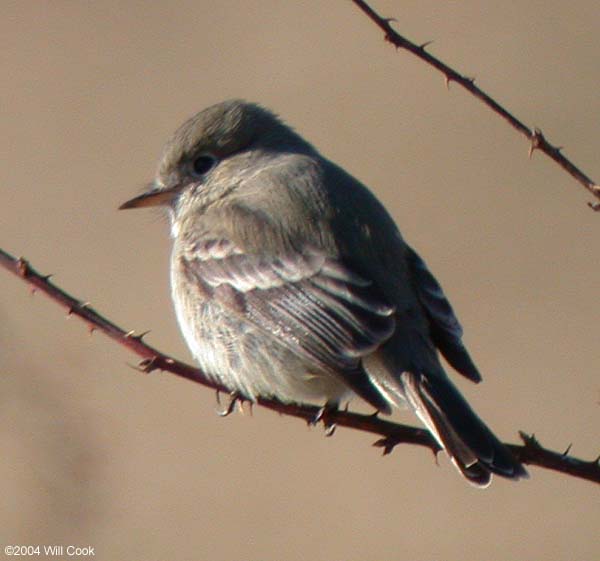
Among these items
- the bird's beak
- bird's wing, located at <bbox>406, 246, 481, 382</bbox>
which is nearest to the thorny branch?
bird's wing, located at <bbox>406, 246, 481, 382</bbox>

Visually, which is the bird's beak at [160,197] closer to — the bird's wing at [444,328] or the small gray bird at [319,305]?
the small gray bird at [319,305]

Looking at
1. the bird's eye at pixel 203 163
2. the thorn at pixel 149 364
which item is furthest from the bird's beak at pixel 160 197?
the thorn at pixel 149 364

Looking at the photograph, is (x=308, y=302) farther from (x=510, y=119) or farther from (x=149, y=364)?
(x=510, y=119)

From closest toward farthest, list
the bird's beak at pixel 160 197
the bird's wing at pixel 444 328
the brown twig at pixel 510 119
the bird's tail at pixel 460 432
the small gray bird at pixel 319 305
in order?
the brown twig at pixel 510 119
the bird's tail at pixel 460 432
the small gray bird at pixel 319 305
the bird's wing at pixel 444 328
the bird's beak at pixel 160 197

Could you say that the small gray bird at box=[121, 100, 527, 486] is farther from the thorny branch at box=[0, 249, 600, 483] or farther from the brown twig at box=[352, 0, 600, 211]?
the brown twig at box=[352, 0, 600, 211]

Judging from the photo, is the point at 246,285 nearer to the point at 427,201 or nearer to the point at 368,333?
the point at 368,333

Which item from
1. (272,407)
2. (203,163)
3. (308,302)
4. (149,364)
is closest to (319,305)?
(308,302)

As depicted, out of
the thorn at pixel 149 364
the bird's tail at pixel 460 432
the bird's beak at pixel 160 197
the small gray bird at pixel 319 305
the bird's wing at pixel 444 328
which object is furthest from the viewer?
the bird's beak at pixel 160 197
